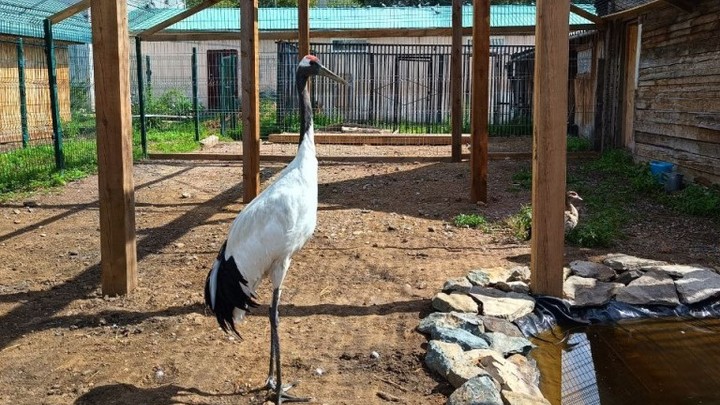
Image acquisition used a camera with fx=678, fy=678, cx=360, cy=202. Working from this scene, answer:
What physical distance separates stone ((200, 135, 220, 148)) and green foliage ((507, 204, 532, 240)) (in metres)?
9.16

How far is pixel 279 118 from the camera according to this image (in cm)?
1603

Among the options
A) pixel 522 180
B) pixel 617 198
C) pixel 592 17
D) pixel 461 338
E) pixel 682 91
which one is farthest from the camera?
pixel 592 17

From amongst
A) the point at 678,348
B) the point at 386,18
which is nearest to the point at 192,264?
the point at 678,348

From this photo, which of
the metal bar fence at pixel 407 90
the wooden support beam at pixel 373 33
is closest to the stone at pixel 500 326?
the wooden support beam at pixel 373 33

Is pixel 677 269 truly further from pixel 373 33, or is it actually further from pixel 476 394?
pixel 373 33

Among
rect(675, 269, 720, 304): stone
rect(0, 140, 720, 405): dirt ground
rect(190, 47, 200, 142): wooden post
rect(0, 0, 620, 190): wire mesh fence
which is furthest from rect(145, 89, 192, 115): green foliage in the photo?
rect(675, 269, 720, 304): stone

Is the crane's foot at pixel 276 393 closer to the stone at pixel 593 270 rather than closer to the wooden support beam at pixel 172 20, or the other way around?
the stone at pixel 593 270

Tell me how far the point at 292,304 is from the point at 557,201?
2.20 meters

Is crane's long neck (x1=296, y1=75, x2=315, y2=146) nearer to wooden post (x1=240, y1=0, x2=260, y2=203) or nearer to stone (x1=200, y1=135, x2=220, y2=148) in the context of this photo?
wooden post (x1=240, y1=0, x2=260, y2=203)

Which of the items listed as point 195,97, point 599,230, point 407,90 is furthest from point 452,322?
point 407,90

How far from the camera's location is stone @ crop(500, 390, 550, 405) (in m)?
3.68

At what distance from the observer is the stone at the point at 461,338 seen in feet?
14.6

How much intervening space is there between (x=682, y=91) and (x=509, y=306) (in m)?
6.92

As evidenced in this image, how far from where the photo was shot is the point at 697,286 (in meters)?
5.63
